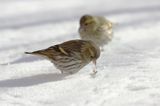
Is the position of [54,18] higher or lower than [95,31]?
lower

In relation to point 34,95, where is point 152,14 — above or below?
below

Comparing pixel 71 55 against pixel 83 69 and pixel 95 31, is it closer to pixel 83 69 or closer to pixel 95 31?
pixel 83 69

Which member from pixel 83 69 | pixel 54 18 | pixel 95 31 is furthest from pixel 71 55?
pixel 54 18

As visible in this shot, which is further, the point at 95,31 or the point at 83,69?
the point at 95,31

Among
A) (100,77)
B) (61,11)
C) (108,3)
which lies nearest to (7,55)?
(100,77)

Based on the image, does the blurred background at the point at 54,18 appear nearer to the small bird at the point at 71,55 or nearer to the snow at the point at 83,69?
the snow at the point at 83,69

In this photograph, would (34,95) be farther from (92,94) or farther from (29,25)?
(29,25)
